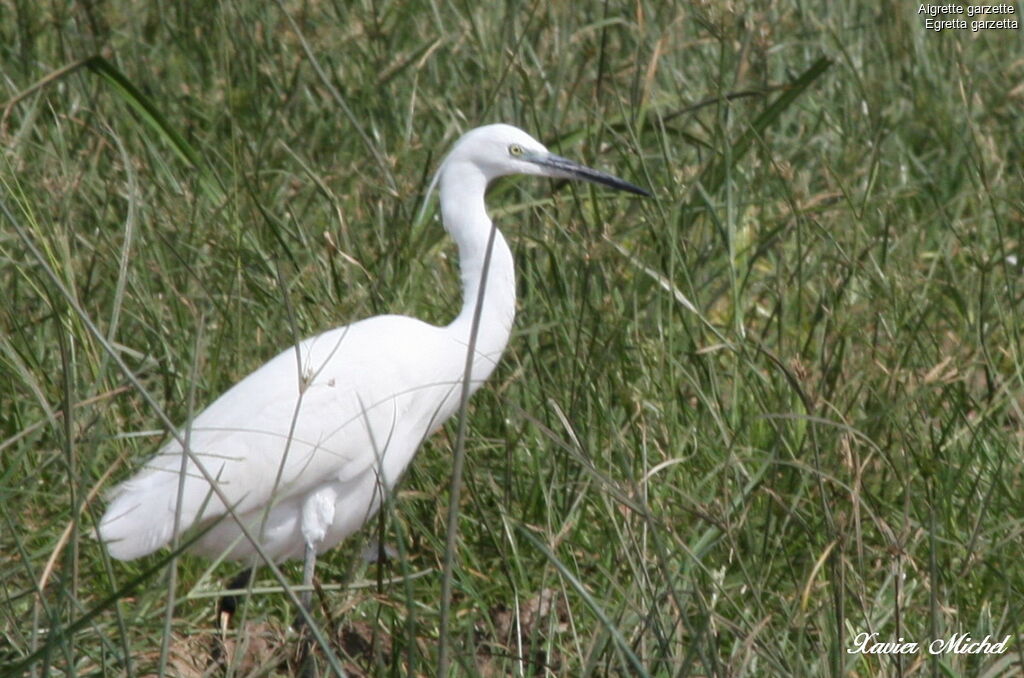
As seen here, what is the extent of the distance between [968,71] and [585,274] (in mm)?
1699

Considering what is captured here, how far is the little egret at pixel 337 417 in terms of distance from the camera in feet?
9.18

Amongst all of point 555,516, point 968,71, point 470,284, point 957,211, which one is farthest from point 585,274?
point 968,71

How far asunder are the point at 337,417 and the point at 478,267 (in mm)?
401

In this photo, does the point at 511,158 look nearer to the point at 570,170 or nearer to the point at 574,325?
the point at 570,170

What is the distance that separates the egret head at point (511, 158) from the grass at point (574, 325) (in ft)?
0.30
